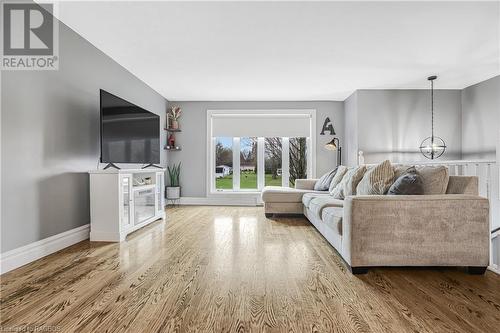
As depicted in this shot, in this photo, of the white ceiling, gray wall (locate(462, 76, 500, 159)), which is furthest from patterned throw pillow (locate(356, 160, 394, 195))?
gray wall (locate(462, 76, 500, 159))

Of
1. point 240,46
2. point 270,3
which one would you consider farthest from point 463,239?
point 240,46

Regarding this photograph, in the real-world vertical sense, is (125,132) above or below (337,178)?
above

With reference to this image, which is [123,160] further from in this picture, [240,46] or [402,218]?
[402,218]

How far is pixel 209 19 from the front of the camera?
9.07 feet

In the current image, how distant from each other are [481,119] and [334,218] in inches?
164

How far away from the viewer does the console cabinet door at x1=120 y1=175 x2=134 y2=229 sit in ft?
10.4

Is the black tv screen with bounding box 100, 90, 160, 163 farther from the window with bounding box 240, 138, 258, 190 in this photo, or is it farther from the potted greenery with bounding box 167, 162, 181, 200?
the window with bounding box 240, 138, 258, 190

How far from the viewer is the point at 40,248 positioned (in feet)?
8.30

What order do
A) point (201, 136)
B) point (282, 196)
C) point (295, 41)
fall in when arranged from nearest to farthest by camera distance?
point (295, 41), point (282, 196), point (201, 136)

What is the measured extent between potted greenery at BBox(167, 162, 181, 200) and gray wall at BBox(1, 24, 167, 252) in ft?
8.12

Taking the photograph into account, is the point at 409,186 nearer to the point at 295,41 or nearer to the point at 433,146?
the point at 295,41

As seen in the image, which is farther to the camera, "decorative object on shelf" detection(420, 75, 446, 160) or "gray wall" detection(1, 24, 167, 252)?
"decorative object on shelf" detection(420, 75, 446, 160)

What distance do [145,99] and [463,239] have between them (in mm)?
4806

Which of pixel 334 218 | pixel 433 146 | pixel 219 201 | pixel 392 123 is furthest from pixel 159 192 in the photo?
pixel 433 146
